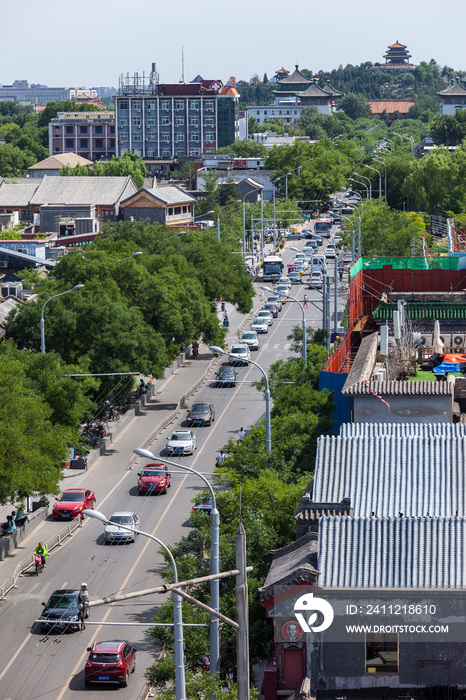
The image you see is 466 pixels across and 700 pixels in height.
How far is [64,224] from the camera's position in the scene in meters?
147

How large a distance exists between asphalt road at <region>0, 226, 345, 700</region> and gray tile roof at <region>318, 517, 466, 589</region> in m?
6.38

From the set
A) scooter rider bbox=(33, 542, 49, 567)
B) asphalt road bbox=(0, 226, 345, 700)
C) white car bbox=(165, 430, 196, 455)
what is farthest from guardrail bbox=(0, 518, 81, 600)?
white car bbox=(165, 430, 196, 455)

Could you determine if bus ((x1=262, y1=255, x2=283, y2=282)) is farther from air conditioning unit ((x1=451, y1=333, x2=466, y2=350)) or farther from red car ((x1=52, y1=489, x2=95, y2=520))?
red car ((x1=52, y1=489, x2=95, y2=520))

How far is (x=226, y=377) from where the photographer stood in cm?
7688

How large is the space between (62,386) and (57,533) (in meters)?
7.43

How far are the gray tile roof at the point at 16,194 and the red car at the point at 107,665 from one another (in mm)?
138955

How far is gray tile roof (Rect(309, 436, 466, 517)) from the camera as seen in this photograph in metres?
31.3

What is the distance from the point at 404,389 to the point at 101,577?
1243 cm

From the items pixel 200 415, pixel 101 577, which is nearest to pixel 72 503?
pixel 101 577

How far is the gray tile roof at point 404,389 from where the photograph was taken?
38.4 meters

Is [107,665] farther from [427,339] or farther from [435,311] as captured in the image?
[435,311]

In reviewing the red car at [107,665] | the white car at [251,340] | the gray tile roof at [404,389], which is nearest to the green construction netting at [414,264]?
the white car at [251,340]

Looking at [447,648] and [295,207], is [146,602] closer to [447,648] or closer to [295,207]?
[447,648]

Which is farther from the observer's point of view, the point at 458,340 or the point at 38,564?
the point at 458,340
